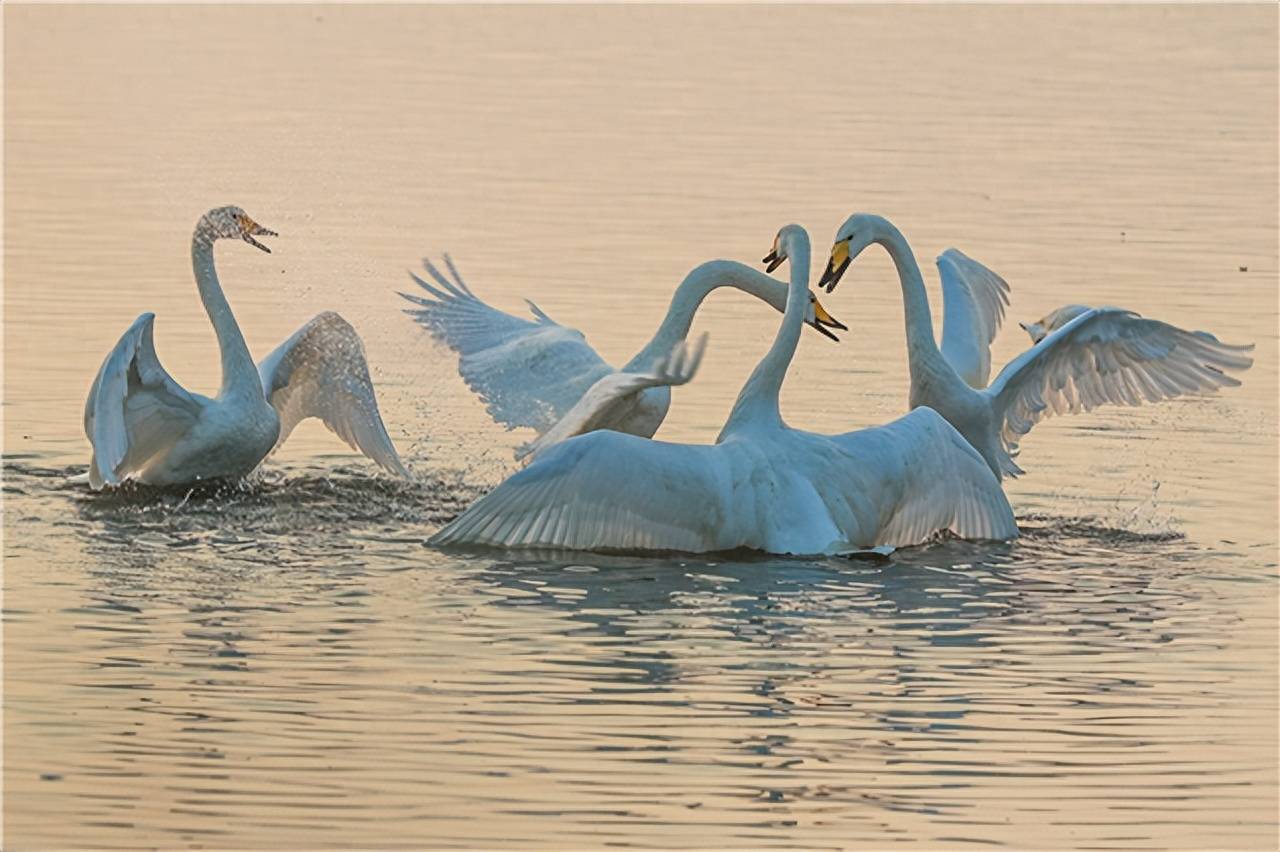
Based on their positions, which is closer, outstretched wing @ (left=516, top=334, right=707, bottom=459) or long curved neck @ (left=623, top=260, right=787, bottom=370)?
outstretched wing @ (left=516, top=334, right=707, bottom=459)

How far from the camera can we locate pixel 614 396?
11.4 meters

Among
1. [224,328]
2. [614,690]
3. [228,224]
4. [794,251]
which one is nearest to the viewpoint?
[614,690]

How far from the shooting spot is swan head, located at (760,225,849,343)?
12070 millimetres

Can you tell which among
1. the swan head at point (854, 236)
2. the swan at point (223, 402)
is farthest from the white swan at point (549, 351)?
the swan at point (223, 402)

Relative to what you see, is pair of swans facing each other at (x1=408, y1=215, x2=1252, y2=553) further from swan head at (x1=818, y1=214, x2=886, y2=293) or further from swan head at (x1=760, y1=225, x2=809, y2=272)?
swan head at (x1=760, y1=225, x2=809, y2=272)

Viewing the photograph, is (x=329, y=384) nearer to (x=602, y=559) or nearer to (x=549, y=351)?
(x=549, y=351)

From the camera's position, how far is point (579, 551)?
11.4 m

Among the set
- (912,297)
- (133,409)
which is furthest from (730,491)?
(133,409)

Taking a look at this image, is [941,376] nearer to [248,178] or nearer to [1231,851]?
[1231,851]

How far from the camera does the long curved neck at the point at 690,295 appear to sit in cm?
1247

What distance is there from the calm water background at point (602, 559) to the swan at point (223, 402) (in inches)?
7.8

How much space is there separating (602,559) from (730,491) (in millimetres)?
595

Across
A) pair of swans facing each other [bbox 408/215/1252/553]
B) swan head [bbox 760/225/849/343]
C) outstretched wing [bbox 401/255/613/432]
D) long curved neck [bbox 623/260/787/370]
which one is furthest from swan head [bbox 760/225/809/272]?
outstretched wing [bbox 401/255/613/432]

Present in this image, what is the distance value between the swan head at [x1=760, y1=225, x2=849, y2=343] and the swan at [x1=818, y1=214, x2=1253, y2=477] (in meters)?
0.33
